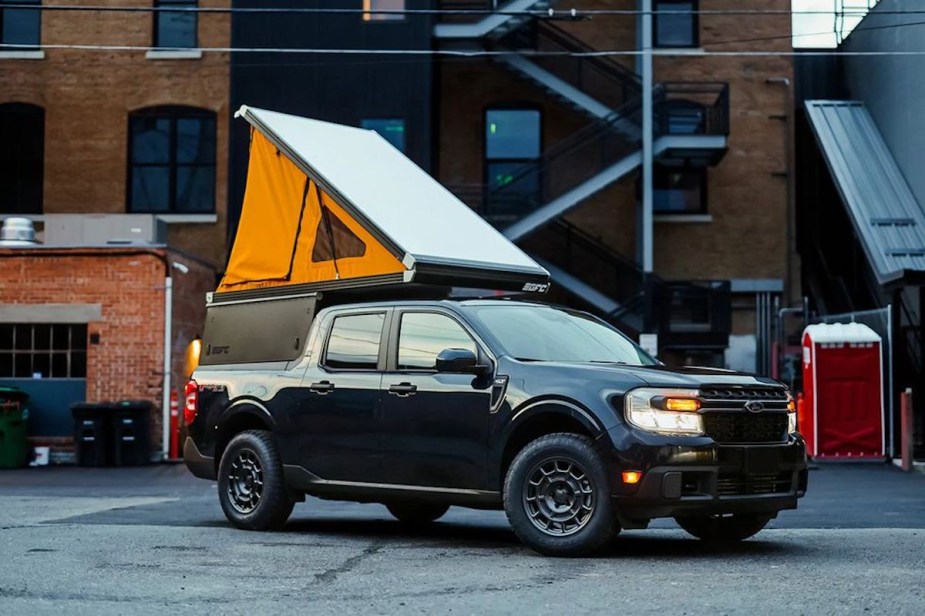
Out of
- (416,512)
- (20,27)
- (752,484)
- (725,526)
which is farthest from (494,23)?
(752,484)

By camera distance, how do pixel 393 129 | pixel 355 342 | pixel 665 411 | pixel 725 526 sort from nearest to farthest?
pixel 665 411 < pixel 725 526 < pixel 355 342 < pixel 393 129

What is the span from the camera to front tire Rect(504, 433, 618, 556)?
357 inches

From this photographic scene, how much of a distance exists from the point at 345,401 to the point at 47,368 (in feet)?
46.7

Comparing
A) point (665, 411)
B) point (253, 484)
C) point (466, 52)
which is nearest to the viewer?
point (665, 411)

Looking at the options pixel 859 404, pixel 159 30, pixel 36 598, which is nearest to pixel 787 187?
pixel 859 404

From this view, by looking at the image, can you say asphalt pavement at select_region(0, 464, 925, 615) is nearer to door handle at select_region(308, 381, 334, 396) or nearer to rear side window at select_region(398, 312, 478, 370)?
door handle at select_region(308, 381, 334, 396)

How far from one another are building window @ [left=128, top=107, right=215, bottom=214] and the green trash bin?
7265 mm

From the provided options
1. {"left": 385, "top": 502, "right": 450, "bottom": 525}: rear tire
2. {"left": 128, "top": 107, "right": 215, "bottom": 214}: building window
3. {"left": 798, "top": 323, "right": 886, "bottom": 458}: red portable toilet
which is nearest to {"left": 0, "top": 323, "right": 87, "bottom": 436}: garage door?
{"left": 128, "top": 107, "right": 215, "bottom": 214}: building window

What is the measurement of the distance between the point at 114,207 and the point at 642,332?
11.1 m

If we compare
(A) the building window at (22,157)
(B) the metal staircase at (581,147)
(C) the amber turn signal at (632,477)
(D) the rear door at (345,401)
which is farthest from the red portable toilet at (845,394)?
(A) the building window at (22,157)

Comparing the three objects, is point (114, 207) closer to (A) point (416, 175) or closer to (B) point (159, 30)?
(B) point (159, 30)

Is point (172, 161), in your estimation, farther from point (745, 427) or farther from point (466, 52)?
point (745, 427)

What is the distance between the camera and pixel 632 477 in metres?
8.97

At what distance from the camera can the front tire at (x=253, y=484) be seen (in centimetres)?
1116
